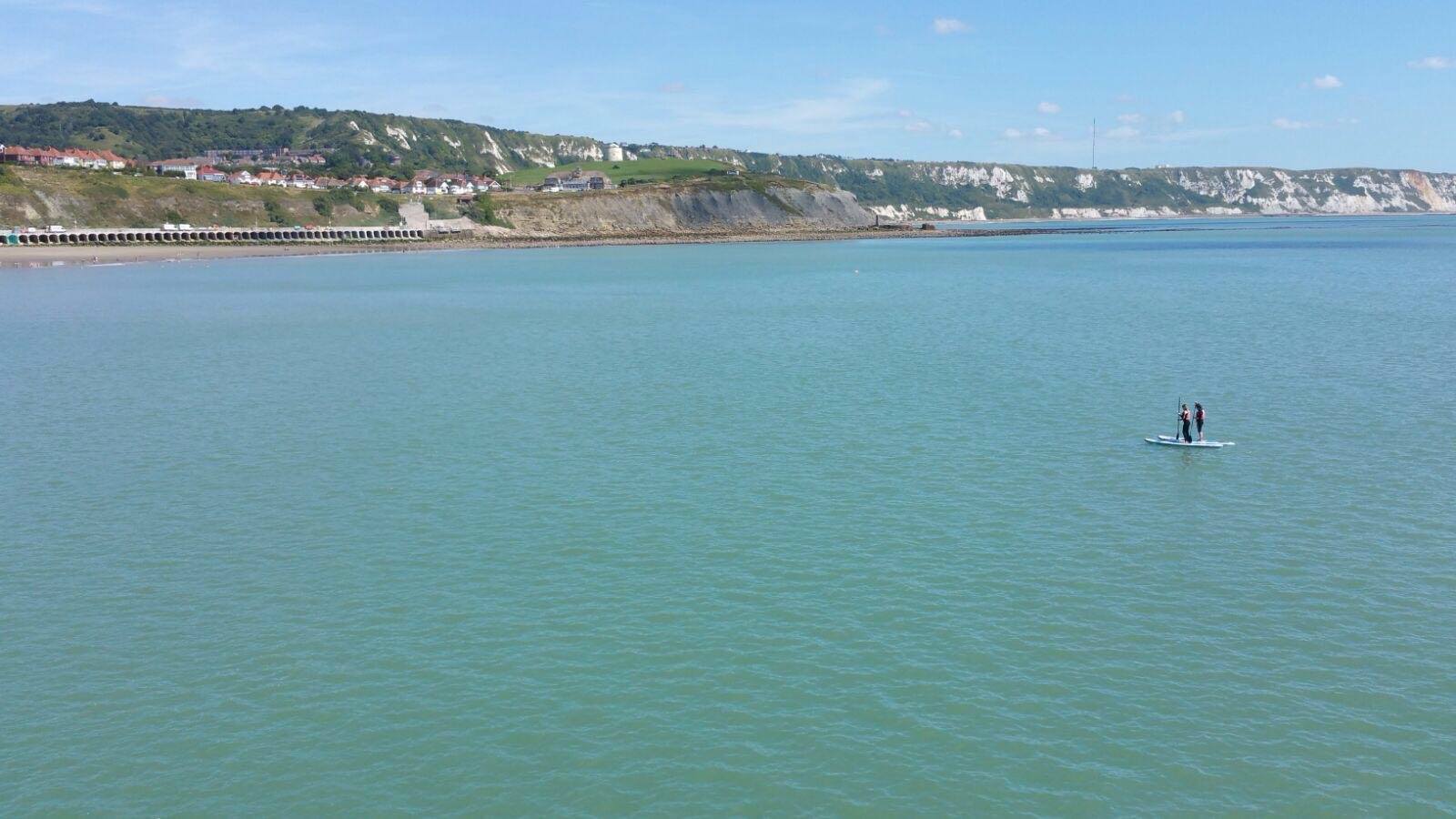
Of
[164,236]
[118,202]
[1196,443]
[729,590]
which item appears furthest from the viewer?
[118,202]

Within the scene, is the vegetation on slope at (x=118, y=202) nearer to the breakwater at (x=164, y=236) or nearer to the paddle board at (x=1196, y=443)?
the breakwater at (x=164, y=236)

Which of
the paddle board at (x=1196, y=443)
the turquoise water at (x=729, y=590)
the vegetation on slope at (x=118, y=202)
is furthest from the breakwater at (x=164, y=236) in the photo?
the paddle board at (x=1196, y=443)

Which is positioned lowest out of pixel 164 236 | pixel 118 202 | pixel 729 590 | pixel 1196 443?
pixel 729 590

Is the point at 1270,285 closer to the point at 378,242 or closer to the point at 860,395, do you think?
the point at 860,395

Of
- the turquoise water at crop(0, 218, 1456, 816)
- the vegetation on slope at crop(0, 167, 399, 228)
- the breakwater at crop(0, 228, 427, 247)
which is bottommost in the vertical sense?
the turquoise water at crop(0, 218, 1456, 816)

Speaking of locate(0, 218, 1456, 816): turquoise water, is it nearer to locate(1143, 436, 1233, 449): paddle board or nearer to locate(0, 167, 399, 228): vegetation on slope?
locate(1143, 436, 1233, 449): paddle board

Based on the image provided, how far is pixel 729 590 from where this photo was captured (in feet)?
79.8

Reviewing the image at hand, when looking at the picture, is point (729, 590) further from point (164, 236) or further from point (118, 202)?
point (118, 202)

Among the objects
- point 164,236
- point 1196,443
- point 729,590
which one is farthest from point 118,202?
point 729,590

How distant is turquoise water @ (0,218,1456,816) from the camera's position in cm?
1683

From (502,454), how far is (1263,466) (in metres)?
26.2

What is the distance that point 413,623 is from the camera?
22547 millimetres

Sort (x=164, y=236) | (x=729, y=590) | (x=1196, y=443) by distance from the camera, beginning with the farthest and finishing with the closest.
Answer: (x=164, y=236)
(x=1196, y=443)
(x=729, y=590)

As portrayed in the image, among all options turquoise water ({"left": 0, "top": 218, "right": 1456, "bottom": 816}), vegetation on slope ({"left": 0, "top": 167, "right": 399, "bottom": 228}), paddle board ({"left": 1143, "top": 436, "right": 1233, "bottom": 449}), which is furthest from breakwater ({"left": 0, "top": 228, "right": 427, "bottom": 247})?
paddle board ({"left": 1143, "top": 436, "right": 1233, "bottom": 449})
